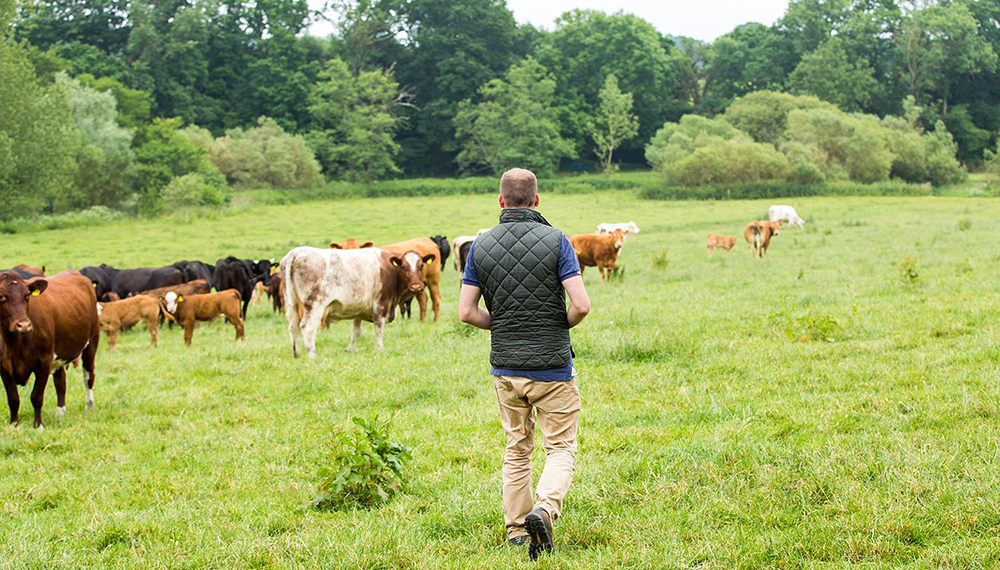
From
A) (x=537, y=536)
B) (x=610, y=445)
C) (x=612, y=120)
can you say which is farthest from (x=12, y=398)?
(x=612, y=120)

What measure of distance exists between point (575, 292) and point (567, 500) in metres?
1.53

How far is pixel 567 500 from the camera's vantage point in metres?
5.38

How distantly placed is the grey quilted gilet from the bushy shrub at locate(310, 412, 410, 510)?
1.51 m

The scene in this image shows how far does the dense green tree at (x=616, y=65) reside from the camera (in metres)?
93.3

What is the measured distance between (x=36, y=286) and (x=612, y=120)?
78.4 meters

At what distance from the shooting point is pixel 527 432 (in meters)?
4.80

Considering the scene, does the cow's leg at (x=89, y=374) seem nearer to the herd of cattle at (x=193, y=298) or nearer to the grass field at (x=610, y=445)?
the herd of cattle at (x=193, y=298)

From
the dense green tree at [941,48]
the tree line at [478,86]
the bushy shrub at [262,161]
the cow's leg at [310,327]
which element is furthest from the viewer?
the dense green tree at [941,48]

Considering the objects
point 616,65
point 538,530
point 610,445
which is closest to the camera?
point 538,530

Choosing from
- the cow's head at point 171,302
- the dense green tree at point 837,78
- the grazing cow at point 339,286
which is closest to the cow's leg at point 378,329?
the grazing cow at point 339,286

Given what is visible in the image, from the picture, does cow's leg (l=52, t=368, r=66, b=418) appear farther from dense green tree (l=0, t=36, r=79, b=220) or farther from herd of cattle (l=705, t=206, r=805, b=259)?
dense green tree (l=0, t=36, r=79, b=220)

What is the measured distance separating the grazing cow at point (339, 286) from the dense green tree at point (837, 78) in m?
84.4

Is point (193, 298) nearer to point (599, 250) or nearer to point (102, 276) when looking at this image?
point (102, 276)

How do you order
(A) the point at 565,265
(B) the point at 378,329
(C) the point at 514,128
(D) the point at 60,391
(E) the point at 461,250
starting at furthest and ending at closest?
(C) the point at 514,128
(E) the point at 461,250
(B) the point at 378,329
(D) the point at 60,391
(A) the point at 565,265
